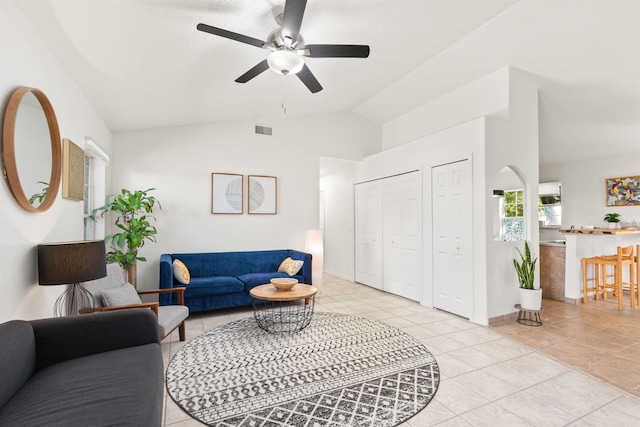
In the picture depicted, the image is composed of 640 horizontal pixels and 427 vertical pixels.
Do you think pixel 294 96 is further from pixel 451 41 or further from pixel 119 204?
pixel 119 204

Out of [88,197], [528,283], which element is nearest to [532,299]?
[528,283]

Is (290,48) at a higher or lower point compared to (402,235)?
higher

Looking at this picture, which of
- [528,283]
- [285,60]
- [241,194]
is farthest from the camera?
[241,194]

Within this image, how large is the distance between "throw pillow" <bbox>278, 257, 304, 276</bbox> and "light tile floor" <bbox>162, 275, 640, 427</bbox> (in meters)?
0.74

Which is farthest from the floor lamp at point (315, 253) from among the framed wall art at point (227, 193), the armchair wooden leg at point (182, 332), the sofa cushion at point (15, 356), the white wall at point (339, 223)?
the sofa cushion at point (15, 356)

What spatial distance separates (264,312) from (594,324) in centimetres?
414

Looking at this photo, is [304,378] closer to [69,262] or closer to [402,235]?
[69,262]

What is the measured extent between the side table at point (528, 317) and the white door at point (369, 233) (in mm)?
2238

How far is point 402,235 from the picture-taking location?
16.9 ft

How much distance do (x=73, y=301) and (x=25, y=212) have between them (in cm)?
85

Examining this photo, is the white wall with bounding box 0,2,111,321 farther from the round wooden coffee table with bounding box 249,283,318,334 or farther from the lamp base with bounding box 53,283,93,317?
the round wooden coffee table with bounding box 249,283,318,334

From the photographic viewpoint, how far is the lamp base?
8.18 ft

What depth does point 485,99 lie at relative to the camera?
431 cm

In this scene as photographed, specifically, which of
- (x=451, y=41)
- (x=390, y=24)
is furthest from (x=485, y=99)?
(x=390, y=24)
